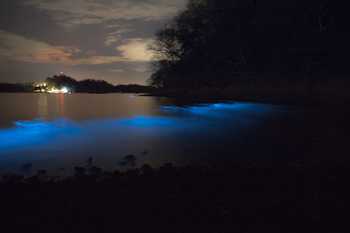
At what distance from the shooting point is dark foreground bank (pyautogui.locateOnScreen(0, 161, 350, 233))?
16.5ft

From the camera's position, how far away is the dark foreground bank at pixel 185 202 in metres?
5.02

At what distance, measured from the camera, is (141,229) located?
4.95 m

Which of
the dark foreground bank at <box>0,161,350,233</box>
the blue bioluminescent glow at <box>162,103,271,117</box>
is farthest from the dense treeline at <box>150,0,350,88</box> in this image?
the dark foreground bank at <box>0,161,350,233</box>

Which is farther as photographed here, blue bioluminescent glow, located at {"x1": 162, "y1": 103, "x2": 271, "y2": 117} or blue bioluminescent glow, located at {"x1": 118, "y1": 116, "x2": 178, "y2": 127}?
blue bioluminescent glow, located at {"x1": 162, "y1": 103, "x2": 271, "y2": 117}

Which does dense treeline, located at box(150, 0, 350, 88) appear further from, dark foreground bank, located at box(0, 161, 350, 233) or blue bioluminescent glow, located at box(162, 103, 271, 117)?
dark foreground bank, located at box(0, 161, 350, 233)

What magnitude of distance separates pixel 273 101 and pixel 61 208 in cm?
3771

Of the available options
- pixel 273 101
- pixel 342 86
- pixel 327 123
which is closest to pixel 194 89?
pixel 273 101

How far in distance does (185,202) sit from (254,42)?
136 ft

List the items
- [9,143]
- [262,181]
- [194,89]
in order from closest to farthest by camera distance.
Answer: [262,181] < [9,143] < [194,89]

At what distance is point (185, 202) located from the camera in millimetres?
5953

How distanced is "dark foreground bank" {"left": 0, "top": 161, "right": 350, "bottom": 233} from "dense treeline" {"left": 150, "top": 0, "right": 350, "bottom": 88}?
3185 cm

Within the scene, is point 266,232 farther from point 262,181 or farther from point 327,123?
point 327,123

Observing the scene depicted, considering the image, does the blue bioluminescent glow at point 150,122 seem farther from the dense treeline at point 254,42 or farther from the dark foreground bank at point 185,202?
the dense treeline at point 254,42

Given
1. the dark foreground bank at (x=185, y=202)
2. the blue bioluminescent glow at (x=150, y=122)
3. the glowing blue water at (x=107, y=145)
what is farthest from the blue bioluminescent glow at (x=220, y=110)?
the dark foreground bank at (x=185, y=202)
